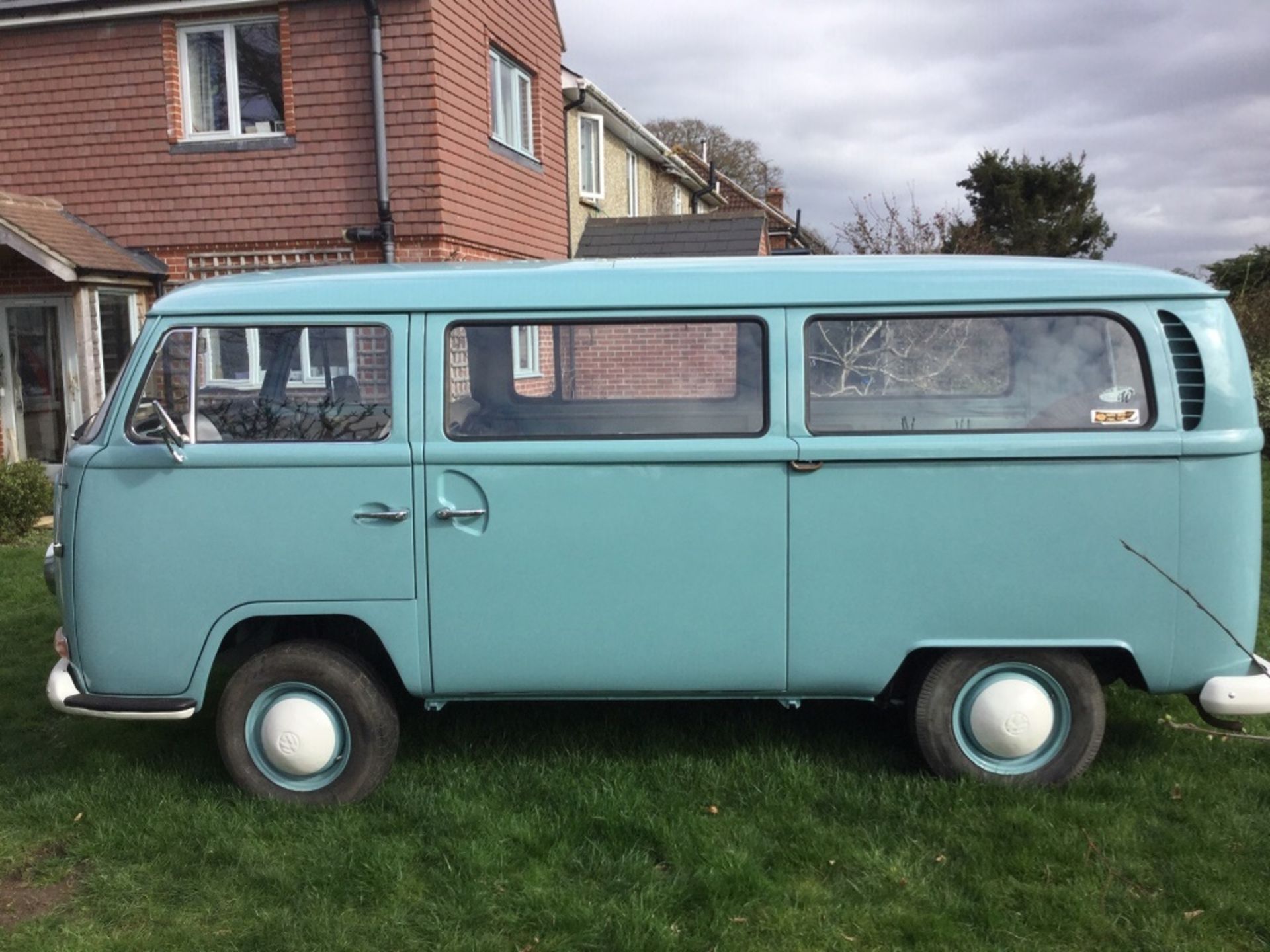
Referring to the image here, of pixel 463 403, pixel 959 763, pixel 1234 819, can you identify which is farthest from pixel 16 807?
pixel 1234 819

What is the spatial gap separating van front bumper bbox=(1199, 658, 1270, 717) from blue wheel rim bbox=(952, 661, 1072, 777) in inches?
19.5

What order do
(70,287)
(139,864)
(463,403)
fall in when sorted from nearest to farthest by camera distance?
(139,864) < (463,403) < (70,287)

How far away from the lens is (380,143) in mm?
A: 11477

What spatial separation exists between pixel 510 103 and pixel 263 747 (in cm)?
1184

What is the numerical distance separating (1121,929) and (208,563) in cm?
344

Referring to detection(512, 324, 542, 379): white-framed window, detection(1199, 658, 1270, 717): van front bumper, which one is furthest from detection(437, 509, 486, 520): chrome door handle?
detection(1199, 658, 1270, 717): van front bumper

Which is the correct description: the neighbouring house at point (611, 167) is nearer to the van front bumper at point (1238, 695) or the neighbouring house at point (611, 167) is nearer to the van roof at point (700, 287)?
the van roof at point (700, 287)

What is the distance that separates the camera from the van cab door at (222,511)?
407cm

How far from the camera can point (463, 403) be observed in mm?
4180

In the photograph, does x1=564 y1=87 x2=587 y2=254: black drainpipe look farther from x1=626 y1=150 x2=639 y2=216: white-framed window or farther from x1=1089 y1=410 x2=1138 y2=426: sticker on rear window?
x1=1089 y1=410 x2=1138 y2=426: sticker on rear window

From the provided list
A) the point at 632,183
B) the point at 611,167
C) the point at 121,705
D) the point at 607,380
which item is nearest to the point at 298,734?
the point at 121,705

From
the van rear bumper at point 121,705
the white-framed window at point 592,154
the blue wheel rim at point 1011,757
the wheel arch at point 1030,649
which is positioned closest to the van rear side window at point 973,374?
the wheel arch at point 1030,649

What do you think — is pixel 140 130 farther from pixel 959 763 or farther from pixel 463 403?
pixel 959 763

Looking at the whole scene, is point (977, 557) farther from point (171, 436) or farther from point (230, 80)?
point (230, 80)
